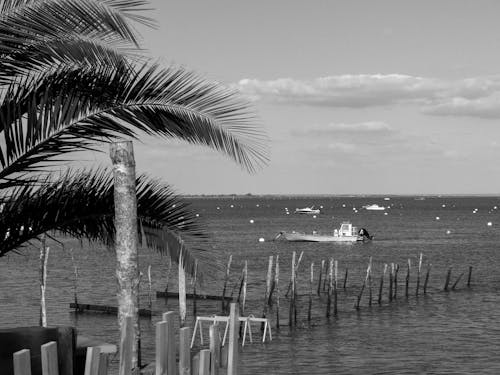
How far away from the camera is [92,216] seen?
988 centimetres

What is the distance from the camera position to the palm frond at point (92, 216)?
9.54m

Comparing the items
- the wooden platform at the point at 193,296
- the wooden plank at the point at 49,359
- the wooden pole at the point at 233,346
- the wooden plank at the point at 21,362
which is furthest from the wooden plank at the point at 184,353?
the wooden platform at the point at 193,296

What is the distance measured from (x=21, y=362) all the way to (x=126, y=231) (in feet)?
10.2

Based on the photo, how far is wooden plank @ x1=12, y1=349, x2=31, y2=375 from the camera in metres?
6.38

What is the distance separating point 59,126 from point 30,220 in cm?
116

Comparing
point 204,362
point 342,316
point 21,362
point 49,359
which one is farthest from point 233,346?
point 342,316

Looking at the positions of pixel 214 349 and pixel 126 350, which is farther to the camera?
pixel 214 349

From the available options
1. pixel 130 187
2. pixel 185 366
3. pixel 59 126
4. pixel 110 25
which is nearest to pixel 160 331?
pixel 185 366

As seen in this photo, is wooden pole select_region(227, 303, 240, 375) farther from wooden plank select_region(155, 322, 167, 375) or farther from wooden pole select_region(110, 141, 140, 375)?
wooden plank select_region(155, 322, 167, 375)

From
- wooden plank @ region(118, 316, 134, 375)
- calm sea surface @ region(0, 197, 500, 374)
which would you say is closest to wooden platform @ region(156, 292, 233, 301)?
calm sea surface @ region(0, 197, 500, 374)

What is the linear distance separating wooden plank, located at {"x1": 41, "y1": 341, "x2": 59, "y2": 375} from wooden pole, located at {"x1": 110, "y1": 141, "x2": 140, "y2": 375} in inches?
95.5

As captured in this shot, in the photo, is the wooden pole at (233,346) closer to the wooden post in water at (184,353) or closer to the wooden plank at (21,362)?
the wooden post in water at (184,353)

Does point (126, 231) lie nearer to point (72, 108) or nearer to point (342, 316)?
point (72, 108)

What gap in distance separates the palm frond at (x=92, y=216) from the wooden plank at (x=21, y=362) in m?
3.16
